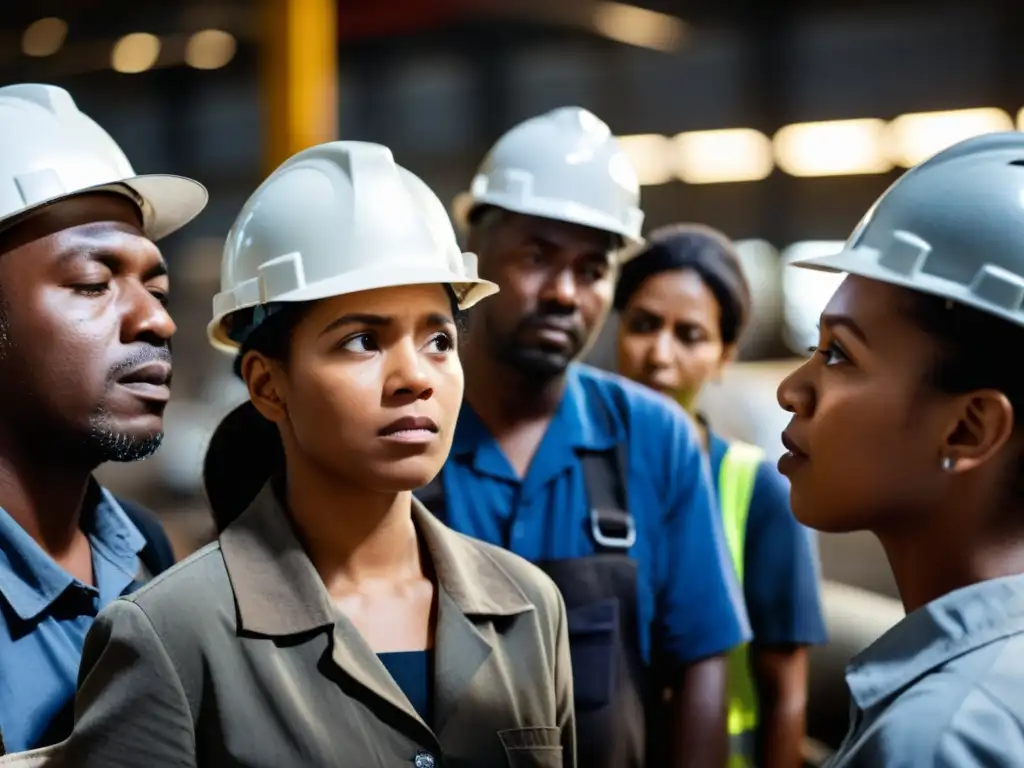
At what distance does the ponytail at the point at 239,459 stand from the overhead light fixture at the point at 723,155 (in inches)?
249

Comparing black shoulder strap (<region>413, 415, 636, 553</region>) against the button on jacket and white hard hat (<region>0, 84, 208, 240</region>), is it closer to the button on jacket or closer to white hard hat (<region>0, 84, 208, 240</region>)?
the button on jacket

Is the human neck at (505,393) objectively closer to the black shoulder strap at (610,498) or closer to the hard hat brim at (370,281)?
the black shoulder strap at (610,498)

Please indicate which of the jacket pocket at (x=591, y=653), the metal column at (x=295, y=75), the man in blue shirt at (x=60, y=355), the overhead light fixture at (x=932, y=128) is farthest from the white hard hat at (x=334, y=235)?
the overhead light fixture at (x=932, y=128)

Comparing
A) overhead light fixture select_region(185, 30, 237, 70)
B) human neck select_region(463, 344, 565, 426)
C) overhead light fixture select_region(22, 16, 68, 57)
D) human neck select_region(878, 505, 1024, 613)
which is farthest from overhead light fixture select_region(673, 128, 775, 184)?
human neck select_region(878, 505, 1024, 613)

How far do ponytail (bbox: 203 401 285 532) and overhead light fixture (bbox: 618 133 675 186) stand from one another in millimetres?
6217

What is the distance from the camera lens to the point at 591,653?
6.17 ft

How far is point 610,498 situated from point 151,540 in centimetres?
79

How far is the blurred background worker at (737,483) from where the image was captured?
95.0 inches

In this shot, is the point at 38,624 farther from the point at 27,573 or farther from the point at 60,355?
the point at 60,355

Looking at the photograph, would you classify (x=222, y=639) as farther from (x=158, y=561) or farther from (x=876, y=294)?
(x=876, y=294)

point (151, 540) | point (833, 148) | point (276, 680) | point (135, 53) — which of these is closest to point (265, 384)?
point (276, 680)

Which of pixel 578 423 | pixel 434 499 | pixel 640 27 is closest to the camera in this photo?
pixel 434 499

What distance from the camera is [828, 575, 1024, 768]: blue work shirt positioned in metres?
1.07

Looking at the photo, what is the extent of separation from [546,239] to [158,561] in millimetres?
884
